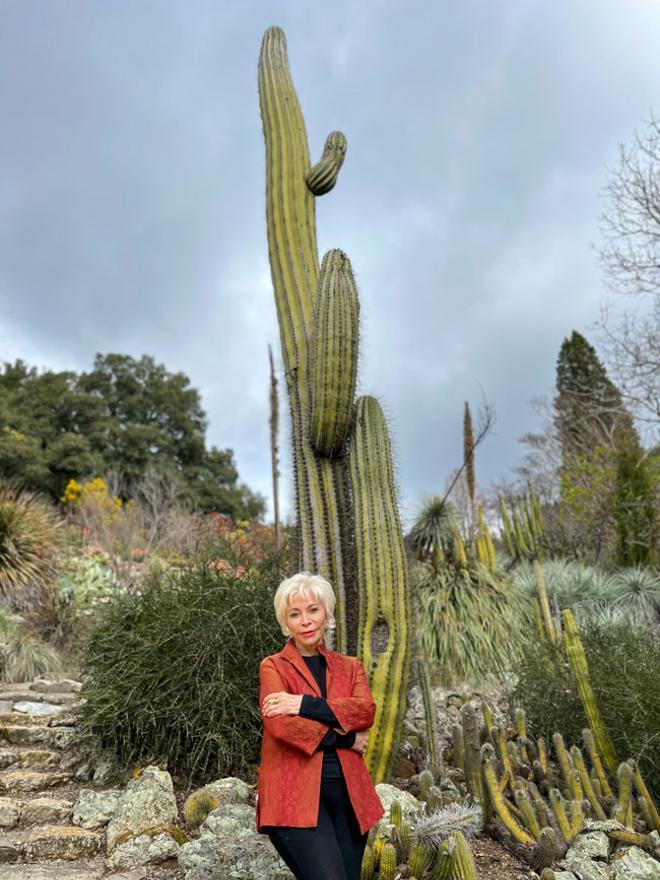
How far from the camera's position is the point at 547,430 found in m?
22.0

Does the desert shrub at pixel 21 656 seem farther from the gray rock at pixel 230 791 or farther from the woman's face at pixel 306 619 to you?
the woman's face at pixel 306 619

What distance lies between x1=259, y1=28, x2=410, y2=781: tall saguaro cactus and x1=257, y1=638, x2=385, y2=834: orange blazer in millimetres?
1484

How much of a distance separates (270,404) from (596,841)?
29.7 feet

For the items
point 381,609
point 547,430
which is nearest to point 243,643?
point 381,609

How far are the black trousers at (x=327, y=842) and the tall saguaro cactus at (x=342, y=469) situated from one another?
4.99ft

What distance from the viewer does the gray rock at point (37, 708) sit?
5.11m

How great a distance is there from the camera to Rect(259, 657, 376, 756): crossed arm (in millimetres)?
1946

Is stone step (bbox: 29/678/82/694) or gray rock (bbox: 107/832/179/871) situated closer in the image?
gray rock (bbox: 107/832/179/871)

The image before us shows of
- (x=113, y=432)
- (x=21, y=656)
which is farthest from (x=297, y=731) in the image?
(x=113, y=432)

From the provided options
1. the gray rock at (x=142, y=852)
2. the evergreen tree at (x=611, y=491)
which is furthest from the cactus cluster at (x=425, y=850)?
the evergreen tree at (x=611, y=491)

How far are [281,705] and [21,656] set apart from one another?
5.80 m

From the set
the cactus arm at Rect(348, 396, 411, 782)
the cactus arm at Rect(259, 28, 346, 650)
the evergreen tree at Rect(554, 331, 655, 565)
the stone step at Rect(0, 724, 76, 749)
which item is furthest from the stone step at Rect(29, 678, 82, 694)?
the evergreen tree at Rect(554, 331, 655, 565)

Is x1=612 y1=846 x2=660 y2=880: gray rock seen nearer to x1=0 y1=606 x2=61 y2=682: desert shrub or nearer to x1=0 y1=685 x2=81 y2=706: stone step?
x1=0 y1=685 x2=81 y2=706: stone step

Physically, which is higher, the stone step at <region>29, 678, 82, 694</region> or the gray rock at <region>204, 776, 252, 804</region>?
the stone step at <region>29, 678, 82, 694</region>
